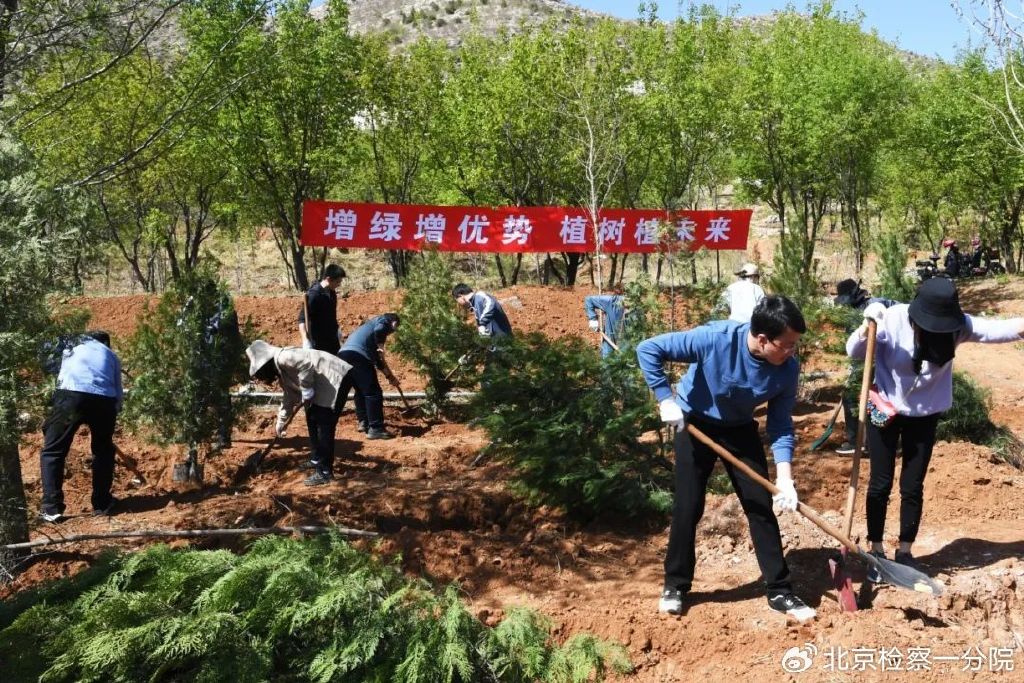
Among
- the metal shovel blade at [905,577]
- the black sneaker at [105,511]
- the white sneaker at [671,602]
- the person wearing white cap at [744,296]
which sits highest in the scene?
the person wearing white cap at [744,296]

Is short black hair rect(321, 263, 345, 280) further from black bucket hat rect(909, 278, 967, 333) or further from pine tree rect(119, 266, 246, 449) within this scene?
black bucket hat rect(909, 278, 967, 333)

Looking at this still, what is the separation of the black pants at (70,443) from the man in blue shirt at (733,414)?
384cm

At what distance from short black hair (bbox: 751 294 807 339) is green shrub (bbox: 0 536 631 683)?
152cm

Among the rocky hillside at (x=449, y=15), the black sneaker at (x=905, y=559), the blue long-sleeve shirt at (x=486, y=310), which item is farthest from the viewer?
the rocky hillside at (x=449, y=15)

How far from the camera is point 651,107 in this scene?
18.2m

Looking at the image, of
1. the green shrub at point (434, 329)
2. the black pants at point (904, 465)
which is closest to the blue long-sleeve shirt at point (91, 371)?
the green shrub at point (434, 329)

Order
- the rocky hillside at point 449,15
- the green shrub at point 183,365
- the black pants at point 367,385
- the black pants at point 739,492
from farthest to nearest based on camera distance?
the rocky hillside at point 449,15 < the black pants at point 367,385 < the green shrub at point 183,365 < the black pants at point 739,492

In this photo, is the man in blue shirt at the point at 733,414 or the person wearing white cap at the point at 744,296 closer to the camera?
the man in blue shirt at the point at 733,414

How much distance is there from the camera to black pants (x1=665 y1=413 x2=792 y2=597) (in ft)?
12.8

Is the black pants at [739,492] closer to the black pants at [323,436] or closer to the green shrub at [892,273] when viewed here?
the black pants at [323,436]

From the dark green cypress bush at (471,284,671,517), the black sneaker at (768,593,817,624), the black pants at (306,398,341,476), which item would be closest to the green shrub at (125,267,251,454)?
the black pants at (306,398,341,476)

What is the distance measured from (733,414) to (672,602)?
0.96 meters

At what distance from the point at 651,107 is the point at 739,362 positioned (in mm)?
15444

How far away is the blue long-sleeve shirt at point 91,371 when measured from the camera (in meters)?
5.79
